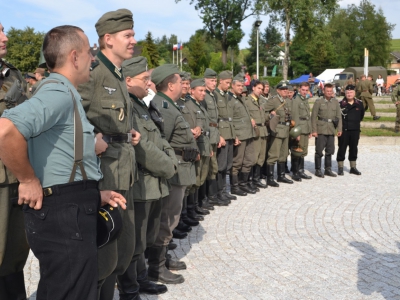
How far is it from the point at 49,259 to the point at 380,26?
75744 mm

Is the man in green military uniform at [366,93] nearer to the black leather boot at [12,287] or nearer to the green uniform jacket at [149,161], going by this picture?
the green uniform jacket at [149,161]

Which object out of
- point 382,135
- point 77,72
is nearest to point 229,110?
point 77,72

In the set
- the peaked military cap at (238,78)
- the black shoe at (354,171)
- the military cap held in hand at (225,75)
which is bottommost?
the black shoe at (354,171)

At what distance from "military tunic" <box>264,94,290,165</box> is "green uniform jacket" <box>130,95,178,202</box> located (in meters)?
6.12

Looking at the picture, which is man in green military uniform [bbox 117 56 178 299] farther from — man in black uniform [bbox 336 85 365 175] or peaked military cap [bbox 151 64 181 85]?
man in black uniform [bbox 336 85 365 175]

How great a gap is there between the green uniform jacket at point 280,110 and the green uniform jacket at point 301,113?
0.29 m

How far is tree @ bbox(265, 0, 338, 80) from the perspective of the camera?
41531mm

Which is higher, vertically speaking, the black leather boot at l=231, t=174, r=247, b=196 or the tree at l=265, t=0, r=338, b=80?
the tree at l=265, t=0, r=338, b=80

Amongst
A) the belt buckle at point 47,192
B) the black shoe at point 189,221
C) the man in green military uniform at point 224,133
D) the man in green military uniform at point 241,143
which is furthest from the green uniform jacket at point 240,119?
the belt buckle at point 47,192

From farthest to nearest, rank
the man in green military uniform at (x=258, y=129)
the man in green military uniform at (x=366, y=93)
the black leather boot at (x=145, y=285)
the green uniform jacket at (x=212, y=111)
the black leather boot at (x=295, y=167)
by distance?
1. the man in green military uniform at (x=366, y=93)
2. the black leather boot at (x=295, y=167)
3. the man in green military uniform at (x=258, y=129)
4. the green uniform jacket at (x=212, y=111)
5. the black leather boot at (x=145, y=285)

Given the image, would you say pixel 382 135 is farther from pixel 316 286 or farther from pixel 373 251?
pixel 316 286

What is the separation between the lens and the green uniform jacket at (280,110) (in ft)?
33.2

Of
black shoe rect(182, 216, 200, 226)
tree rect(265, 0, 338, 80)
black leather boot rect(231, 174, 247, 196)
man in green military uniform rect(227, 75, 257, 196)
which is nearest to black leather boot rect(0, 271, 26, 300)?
black shoe rect(182, 216, 200, 226)

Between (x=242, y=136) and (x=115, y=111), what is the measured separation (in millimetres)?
5855
